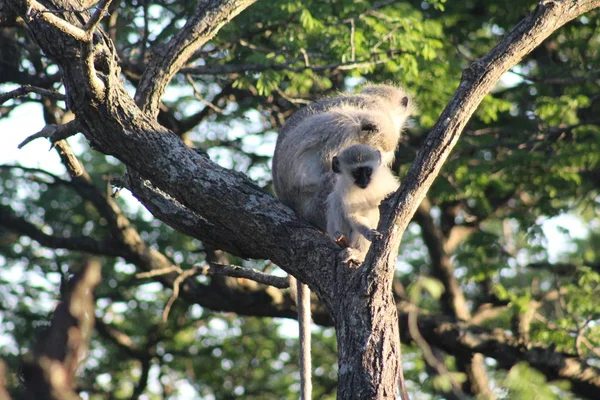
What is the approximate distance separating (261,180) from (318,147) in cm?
392

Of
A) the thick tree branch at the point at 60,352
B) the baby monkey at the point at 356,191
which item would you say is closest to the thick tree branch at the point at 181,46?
the baby monkey at the point at 356,191

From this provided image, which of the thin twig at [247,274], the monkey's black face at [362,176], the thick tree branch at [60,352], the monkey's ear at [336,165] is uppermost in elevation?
the monkey's ear at [336,165]

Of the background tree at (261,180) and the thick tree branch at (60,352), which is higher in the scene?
the background tree at (261,180)

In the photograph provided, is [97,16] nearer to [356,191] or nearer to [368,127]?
[356,191]

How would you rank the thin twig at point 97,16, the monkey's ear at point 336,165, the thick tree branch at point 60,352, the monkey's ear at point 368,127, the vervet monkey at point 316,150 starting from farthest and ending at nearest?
the monkey's ear at point 368,127
the vervet monkey at point 316,150
the monkey's ear at point 336,165
the thin twig at point 97,16
the thick tree branch at point 60,352

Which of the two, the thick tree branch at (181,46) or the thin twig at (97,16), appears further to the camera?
the thick tree branch at (181,46)

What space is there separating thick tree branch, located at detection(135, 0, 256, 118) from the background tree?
0.05 feet

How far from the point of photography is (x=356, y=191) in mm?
5801

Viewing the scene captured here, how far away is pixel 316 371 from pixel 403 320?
234 cm

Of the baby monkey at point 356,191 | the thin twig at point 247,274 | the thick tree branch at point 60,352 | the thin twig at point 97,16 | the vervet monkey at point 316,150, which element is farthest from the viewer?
the vervet monkey at point 316,150

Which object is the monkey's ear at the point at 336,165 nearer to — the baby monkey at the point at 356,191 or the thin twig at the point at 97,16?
the baby monkey at the point at 356,191

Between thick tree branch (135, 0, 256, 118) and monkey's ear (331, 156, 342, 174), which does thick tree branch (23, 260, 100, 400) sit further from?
monkey's ear (331, 156, 342, 174)

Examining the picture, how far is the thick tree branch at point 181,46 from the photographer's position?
5668 millimetres

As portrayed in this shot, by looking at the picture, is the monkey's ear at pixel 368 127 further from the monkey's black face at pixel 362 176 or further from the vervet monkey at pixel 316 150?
the monkey's black face at pixel 362 176
